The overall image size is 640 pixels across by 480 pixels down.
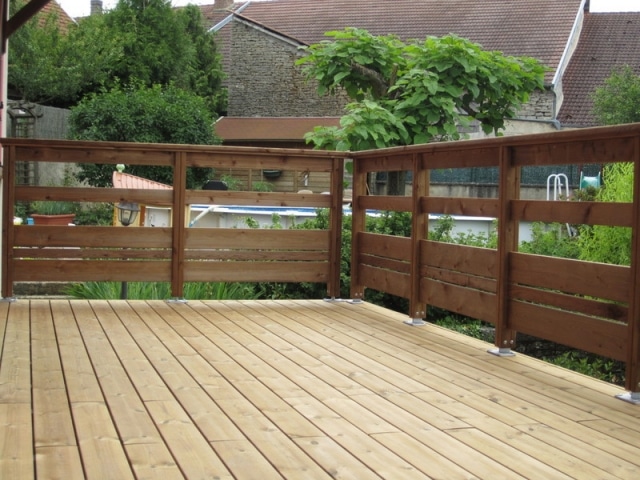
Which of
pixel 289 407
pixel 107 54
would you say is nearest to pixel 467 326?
pixel 289 407

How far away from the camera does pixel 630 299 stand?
370 cm

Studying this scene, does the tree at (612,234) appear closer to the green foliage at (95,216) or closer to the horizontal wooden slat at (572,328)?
the horizontal wooden slat at (572,328)

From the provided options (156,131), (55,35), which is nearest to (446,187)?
(156,131)

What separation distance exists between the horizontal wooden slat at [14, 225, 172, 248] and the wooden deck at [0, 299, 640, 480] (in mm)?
840

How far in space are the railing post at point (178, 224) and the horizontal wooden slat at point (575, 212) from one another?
2645mm

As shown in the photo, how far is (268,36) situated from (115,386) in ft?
88.4

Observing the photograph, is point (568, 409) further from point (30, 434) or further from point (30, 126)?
point (30, 126)

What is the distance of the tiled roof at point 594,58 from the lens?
91.8ft

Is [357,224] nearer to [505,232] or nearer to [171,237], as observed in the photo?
[171,237]

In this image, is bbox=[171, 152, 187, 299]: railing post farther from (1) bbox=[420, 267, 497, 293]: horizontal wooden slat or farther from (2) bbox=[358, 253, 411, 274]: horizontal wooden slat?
(1) bbox=[420, 267, 497, 293]: horizontal wooden slat

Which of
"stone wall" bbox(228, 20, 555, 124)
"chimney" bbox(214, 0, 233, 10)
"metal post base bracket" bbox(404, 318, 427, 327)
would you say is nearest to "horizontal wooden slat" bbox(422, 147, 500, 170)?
"metal post base bracket" bbox(404, 318, 427, 327)

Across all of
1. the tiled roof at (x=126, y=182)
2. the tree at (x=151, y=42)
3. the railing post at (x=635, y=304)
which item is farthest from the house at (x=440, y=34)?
the railing post at (x=635, y=304)

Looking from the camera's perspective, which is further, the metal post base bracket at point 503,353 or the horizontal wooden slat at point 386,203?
the horizontal wooden slat at point 386,203

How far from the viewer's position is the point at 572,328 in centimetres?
414
